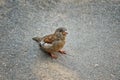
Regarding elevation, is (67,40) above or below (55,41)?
below

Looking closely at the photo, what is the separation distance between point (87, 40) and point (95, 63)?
0.96 meters

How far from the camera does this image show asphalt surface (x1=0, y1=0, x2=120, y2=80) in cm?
678

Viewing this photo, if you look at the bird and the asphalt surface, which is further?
the bird

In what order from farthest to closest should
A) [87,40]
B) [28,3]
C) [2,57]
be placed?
1. [28,3]
2. [87,40]
3. [2,57]

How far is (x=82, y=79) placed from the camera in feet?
21.8

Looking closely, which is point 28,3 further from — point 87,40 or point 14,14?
point 87,40

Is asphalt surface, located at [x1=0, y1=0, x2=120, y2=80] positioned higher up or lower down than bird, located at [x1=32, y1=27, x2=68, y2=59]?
lower down

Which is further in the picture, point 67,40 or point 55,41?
point 67,40

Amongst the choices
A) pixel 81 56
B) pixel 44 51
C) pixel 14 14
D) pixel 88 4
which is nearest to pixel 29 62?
pixel 44 51

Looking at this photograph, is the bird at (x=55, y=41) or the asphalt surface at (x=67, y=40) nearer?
the asphalt surface at (x=67, y=40)

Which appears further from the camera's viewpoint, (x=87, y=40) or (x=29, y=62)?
(x=87, y=40)

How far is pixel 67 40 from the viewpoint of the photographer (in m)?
7.91

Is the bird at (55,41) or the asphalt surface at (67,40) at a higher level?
the bird at (55,41)

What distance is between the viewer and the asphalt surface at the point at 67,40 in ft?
22.2
